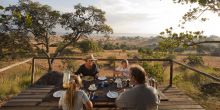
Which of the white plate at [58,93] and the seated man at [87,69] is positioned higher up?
the seated man at [87,69]

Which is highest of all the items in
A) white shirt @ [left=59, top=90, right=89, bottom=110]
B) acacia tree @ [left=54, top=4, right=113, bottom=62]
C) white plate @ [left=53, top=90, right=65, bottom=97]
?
acacia tree @ [left=54, top=4, right=113, bottom=62]

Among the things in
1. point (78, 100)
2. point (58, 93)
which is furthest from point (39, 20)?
point (78, 100)

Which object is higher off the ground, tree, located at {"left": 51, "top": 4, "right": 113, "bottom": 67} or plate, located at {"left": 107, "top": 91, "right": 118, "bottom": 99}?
tree, located at {"left": 51, "top": 4, "right": 113, "bottom": 67}

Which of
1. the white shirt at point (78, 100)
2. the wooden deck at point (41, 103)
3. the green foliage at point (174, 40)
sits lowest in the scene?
the wooden deck at point (41, 103)

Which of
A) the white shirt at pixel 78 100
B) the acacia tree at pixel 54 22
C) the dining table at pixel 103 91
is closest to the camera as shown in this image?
the white shirt at pixel 78 100

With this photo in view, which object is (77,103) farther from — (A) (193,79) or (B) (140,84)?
(A) (193,79)

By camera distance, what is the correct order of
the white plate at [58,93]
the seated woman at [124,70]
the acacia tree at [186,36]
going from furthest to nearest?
the acacia tree at [186,36], the seated woman at [124,70], the white plate at [58,93]

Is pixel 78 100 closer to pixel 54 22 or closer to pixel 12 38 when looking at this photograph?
pixel 12 38

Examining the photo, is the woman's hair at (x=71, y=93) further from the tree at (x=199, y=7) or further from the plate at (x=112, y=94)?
the tree at (x=199, y=7)

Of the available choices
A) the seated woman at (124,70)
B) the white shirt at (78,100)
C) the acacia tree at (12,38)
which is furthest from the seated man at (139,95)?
the acacia tree at (12,38)

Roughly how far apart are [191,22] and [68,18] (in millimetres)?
7794

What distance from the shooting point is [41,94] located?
743 centimetres

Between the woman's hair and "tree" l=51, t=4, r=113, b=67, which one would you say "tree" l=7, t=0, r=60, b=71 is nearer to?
"tree" l=51, t=4, r=113, b=67

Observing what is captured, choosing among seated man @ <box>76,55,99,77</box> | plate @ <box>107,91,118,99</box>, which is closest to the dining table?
plate @ <box>107,91,118,99</box>
